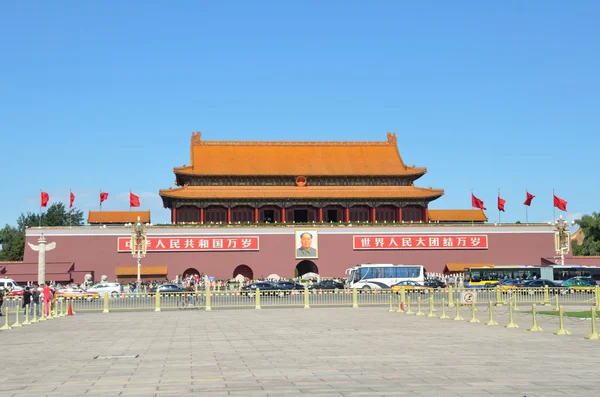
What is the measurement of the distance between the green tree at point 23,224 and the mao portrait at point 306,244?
38.1 meters

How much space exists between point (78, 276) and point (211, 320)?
34.1m

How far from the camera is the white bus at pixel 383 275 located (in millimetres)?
50281

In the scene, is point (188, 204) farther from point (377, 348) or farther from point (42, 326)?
point (377, 348)

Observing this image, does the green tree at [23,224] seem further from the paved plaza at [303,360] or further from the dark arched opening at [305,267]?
the paved plaza at [303,360]

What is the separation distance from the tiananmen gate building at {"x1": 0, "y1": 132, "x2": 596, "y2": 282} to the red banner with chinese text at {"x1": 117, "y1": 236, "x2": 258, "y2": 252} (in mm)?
77

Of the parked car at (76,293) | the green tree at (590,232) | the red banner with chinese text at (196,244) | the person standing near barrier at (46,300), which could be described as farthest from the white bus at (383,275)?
the green tree at (590,232)

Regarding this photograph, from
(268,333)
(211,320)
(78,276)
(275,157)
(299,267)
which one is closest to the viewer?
(268,333)

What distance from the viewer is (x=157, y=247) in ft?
195

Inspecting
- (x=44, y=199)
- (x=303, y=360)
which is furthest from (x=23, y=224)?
(x=303, y=360)

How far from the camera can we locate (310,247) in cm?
6116

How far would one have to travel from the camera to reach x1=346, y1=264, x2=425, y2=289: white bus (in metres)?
50.3

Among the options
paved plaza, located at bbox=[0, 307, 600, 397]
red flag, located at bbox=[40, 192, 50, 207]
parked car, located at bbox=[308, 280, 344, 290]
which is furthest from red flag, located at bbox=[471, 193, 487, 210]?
paved plaza, located at bbox=[0, 307, 600, 397]

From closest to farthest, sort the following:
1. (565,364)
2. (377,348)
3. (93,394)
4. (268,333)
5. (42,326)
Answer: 1. (93,394)
2. (565,364)
3. (377,348)
4. (268,333)
5. (42,326)

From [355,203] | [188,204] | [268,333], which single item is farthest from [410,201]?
[268,333]
